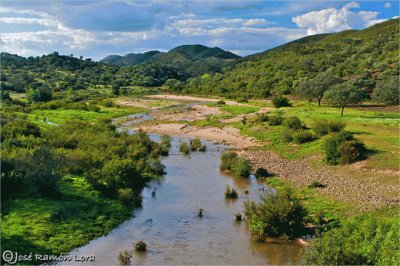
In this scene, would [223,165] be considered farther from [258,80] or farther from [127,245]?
[258,80]

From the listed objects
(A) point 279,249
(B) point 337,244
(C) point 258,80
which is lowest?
(A) point 279,249

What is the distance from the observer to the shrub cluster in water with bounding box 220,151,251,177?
1497 inches

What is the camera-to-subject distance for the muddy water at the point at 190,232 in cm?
2164

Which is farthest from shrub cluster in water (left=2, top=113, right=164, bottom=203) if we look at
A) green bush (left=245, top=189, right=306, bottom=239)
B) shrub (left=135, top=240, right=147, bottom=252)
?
green bush (left=245, top=189, right=306, bottom=239)

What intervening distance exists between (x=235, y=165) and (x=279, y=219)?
15317 mm

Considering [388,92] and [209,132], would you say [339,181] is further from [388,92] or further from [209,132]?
[388,92]

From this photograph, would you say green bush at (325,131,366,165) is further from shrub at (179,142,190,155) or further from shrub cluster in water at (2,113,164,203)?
shrub at (179,142,190,155)

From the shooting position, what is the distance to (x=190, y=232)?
2497cm

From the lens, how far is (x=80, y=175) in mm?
33062

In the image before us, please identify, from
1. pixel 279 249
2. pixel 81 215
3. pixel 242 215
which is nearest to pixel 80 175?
pixel 81 215

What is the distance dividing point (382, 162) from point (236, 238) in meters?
18.3

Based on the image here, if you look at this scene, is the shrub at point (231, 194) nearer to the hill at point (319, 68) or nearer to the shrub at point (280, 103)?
the shrub at point (280, 103)

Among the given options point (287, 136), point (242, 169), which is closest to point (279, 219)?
point (242, 169)

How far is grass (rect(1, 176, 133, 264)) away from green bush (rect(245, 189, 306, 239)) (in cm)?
869
